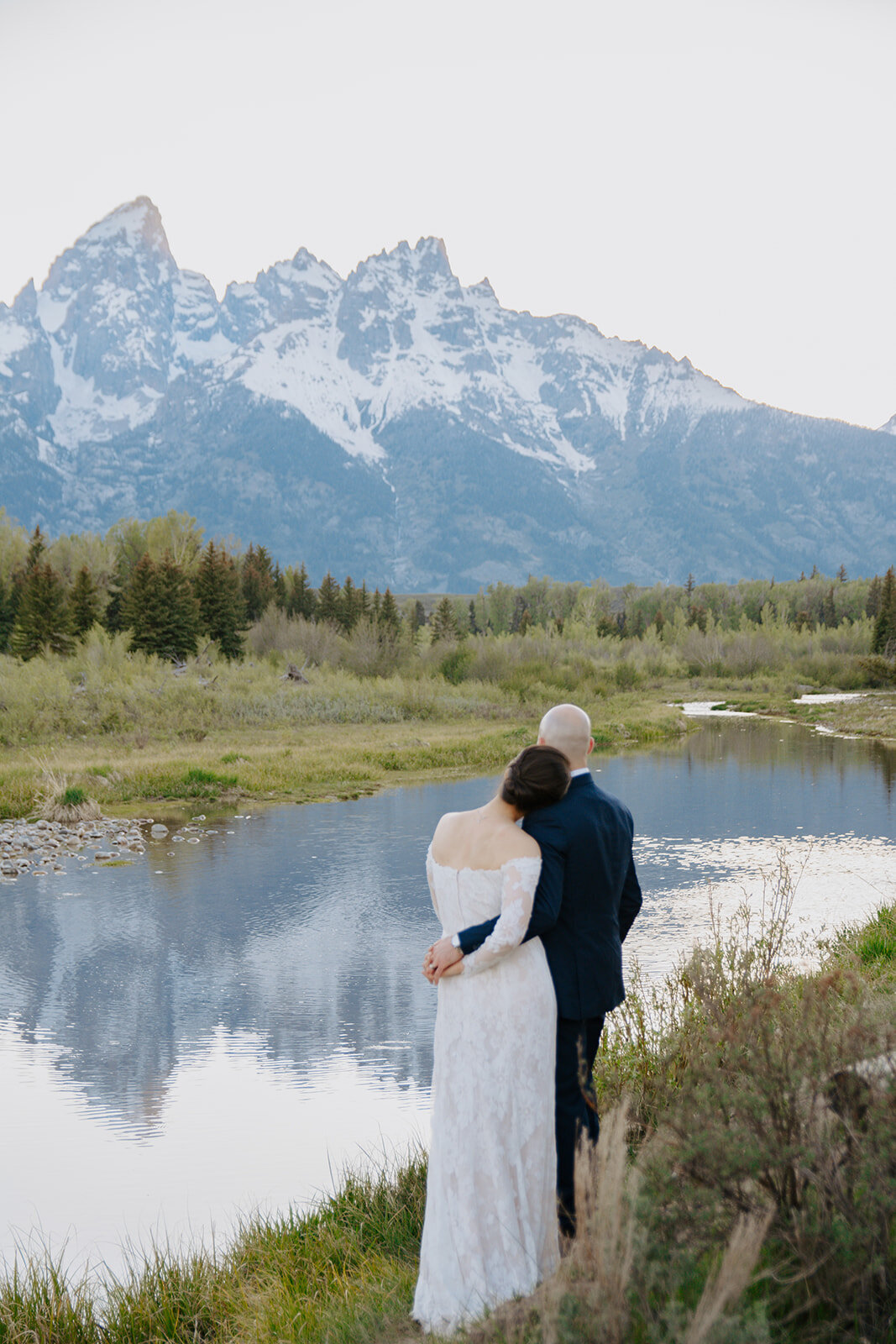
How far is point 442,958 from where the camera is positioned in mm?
3170

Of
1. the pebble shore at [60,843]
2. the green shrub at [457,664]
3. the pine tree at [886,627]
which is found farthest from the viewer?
the pine tree at [886,627]

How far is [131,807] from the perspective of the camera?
63.4 feet

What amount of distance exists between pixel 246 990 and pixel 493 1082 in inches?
272

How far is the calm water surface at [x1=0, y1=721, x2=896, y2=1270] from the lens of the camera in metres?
6.07

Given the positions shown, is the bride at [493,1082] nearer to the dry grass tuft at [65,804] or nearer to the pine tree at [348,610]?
the dry grass tuft at [65,804]

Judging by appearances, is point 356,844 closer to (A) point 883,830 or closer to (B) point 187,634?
(A) point 883,830

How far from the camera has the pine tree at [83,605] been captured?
41.6 meters

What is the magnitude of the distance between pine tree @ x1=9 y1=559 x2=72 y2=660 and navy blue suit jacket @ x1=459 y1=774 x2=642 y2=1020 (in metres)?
38.6

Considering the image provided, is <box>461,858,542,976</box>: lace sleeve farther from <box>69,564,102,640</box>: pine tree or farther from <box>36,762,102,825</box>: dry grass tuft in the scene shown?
<box>69,564,102,640</box>: pine tree

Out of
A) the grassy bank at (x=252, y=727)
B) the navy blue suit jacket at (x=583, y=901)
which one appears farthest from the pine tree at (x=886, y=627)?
the navy blue suit jacket at (x=583, y=901)

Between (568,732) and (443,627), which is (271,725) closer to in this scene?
(568,732)

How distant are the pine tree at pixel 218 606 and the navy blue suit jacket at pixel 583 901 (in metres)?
43.1

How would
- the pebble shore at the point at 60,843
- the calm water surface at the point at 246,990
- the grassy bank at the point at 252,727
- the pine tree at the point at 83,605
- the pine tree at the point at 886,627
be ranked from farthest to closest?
1. the pine tree at the point at 886,627
2. the pine tree at the point at 83,605
3. the grassy bank at the point at 252,727
4. the pebble shore at the point at 60,843
5. the calm water surface at the point at 246,990

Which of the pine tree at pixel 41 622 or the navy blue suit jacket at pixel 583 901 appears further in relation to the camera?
the pine tree at pixel 41 622
